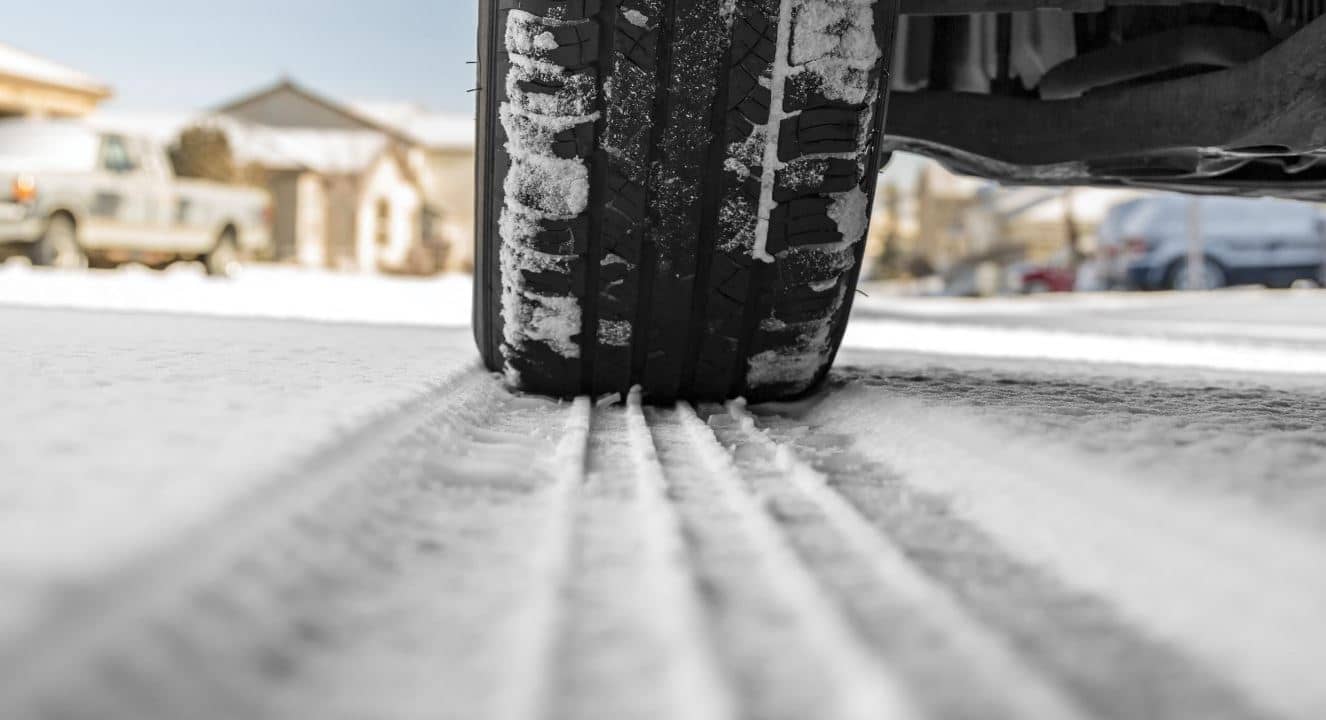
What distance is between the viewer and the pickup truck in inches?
282

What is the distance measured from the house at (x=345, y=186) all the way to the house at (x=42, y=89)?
3.08 meters

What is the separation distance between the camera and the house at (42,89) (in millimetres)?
13648

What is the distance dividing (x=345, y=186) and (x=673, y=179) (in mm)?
20728

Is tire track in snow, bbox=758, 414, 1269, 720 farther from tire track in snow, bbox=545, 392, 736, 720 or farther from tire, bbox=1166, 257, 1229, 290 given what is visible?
tire, bbox=1166, 257, 1229, 290

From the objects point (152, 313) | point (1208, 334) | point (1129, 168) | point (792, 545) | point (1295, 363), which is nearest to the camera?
point (792, 545)

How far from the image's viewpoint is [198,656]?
0.51 meters

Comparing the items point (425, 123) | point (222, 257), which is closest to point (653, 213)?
point (222, 257)

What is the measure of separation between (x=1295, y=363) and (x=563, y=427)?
228cm

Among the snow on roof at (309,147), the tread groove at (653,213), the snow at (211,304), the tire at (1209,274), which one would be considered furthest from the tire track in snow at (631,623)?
the snow on roof at (309,147)

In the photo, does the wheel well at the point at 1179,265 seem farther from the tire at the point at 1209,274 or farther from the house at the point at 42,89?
the house at the point at 42,89

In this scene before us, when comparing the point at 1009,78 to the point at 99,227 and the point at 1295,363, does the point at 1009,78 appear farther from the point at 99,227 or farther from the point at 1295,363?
the point at 99,227

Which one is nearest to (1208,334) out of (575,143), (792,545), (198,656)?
(575,143)

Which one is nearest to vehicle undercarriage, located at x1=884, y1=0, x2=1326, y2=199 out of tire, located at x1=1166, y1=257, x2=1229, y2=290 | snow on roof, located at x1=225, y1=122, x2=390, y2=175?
tire, located at x1=1166, y1=257, x2=1229, y2=290

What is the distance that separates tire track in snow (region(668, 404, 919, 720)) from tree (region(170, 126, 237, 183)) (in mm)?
18257
